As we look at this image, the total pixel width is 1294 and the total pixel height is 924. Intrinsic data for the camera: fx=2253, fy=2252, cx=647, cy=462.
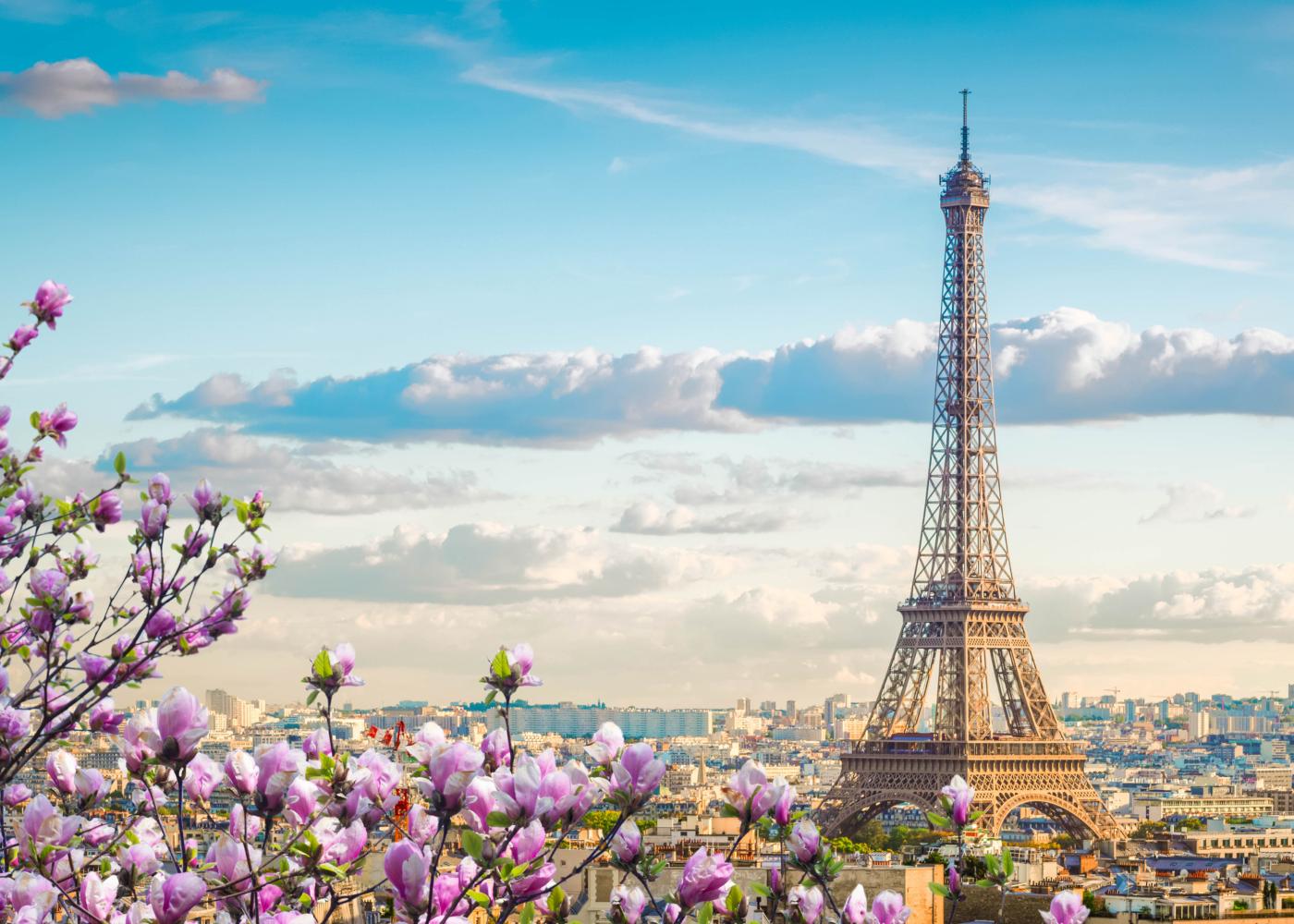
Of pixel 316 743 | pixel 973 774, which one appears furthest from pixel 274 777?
pixel 973 774

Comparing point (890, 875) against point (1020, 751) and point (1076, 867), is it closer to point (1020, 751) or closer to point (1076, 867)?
point (1076, 867)

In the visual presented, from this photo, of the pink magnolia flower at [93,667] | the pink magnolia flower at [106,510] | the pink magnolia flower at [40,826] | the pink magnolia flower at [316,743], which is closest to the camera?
the pink magnolia flower at [40,826]

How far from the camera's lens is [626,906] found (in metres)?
9.39

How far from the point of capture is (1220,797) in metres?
196

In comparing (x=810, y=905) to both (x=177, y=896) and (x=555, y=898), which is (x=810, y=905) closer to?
(x=555, y=898)

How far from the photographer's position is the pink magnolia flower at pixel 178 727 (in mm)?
7910

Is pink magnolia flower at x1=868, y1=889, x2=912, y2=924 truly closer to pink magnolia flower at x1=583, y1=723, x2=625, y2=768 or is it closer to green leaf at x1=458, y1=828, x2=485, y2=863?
pink magnolia flower at x1=583, y1=723, x2=625, y2=768

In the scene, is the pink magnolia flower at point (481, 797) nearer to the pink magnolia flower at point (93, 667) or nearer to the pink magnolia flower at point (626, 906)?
the pink magnolia flower at point (626, 906)

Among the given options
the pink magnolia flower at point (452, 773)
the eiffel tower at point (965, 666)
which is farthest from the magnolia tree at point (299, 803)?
the eiffel tower at point (965, 666)

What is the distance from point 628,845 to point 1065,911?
7.13ft

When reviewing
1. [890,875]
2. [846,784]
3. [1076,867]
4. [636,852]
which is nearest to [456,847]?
[636,852]

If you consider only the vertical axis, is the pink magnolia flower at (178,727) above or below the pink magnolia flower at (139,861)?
above

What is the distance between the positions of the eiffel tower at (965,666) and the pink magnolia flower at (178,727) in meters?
94.1

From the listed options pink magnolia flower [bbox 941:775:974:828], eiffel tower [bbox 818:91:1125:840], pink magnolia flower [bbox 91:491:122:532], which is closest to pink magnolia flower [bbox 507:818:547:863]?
pink magnolia flower [bbox 941:775:974:828]
